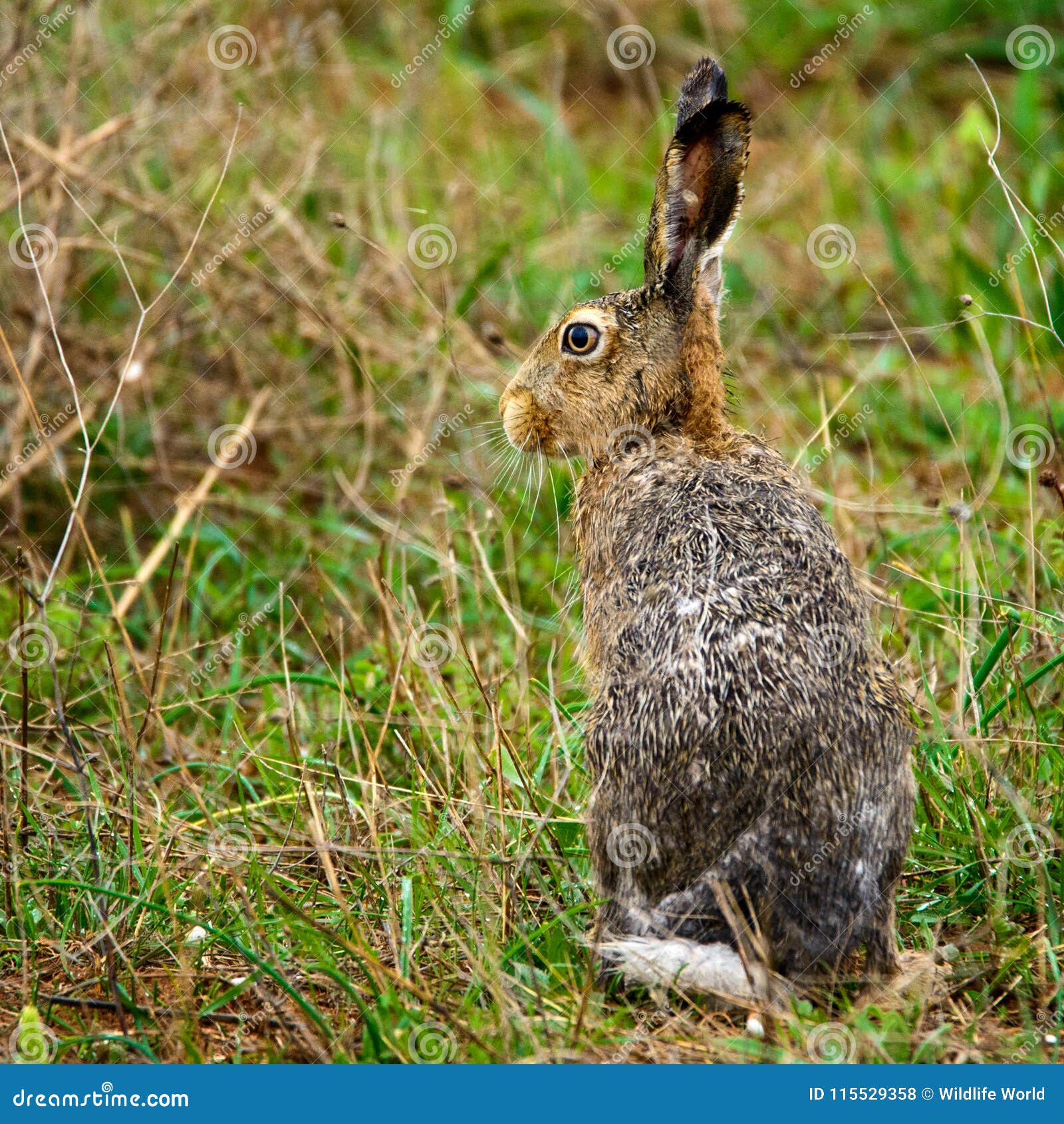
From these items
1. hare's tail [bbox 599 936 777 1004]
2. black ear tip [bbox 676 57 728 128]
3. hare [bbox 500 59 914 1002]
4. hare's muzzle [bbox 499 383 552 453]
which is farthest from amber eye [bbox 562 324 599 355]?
hare's tail [bbox 599 936 777 1004]

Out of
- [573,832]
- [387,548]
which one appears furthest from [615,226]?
[573,832]

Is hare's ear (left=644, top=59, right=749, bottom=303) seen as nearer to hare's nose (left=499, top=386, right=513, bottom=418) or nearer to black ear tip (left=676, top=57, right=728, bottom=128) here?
black ear tip (left=676, top=57, right=728, bottom=128)

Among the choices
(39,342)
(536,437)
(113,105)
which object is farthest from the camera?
(113,105)

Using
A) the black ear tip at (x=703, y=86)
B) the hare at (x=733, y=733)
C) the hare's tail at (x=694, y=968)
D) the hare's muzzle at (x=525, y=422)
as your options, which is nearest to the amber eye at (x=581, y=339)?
the hare's muzzle at (x=525, y=422)

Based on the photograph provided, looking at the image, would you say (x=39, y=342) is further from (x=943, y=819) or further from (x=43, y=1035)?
(x=943, y=819)

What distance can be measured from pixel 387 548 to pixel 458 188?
8.78 ft

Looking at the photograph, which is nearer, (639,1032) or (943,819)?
(639,1032)

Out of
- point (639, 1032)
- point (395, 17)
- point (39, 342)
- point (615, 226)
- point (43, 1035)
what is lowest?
point (43, 1035)

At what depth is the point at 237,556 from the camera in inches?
225

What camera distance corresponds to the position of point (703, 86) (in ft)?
13.6

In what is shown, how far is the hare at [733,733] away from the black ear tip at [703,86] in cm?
34

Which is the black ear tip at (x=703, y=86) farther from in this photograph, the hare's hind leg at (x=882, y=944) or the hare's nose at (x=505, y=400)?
the hare's hind leg at (x=882, y=944)

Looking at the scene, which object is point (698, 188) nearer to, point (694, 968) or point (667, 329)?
point (667, 329)

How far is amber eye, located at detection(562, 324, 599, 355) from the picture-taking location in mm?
4137
